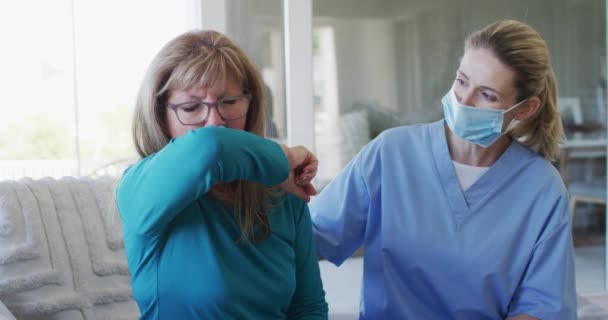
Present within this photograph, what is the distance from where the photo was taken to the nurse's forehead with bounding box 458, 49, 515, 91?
1.44 m

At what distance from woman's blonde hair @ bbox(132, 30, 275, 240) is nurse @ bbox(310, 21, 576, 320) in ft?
1.36

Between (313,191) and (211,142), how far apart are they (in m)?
0.34

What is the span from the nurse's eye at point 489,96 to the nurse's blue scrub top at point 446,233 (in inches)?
5.4

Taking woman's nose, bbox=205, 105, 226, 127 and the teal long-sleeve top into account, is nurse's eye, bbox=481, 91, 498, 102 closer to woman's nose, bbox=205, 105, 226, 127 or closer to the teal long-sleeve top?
the teal long-sleeve top

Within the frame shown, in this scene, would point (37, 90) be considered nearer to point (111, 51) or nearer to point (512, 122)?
point (111, 51)

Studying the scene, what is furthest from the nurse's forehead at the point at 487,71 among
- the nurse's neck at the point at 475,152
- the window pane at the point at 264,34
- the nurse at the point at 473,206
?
the window pane at the point at 264,34

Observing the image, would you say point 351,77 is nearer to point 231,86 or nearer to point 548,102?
point 548,102

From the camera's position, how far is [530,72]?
1457 mm

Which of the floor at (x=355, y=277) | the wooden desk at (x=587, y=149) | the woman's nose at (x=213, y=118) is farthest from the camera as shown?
the wooden desk at (x=587, y=149)

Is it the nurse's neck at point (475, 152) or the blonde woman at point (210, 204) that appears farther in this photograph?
the nurse's neck at point (475, 152)

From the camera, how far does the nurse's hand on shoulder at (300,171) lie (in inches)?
42.7

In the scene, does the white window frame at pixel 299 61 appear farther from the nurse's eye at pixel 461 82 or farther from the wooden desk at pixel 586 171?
the wooden desk at pixel 586 171

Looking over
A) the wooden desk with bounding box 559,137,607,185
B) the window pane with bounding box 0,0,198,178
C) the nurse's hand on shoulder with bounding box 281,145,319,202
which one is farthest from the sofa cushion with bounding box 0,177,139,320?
the wooden desk with bounding box 559,137,607,185

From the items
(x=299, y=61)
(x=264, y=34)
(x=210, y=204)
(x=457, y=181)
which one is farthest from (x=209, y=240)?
(x=264, y=34)
